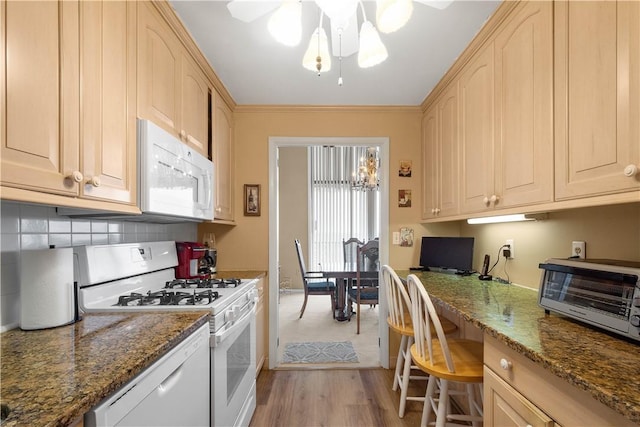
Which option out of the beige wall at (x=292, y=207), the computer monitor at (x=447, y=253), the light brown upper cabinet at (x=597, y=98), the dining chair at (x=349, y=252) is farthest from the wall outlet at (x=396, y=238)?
the beige wall at (x=292, y=207)

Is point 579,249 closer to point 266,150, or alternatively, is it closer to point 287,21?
point 287,21

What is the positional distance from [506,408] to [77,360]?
1.34 metres

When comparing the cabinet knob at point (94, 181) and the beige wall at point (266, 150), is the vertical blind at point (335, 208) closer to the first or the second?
the beige wall at point (266, 150)

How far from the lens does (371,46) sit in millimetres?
1280

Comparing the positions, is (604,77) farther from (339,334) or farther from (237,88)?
(339,334)

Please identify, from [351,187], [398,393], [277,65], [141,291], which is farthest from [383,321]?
[351,187]

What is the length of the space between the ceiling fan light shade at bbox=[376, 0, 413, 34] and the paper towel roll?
143cm

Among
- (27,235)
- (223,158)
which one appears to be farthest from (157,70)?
(223,158)

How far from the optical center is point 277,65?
205cm

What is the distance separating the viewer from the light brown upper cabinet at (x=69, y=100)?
2.60ft

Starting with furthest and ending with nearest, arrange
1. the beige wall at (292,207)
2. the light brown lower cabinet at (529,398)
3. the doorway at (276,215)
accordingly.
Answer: the beige wall at (292,207) → the doorway at (276,215) → the light brown lower cabinet at (529,398)

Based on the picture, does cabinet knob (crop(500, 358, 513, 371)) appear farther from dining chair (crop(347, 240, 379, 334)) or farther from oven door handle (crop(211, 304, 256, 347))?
dining chair (crop(347, 240, 379, 334))

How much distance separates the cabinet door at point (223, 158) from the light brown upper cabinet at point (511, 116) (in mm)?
1735

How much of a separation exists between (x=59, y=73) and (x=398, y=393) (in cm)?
266
